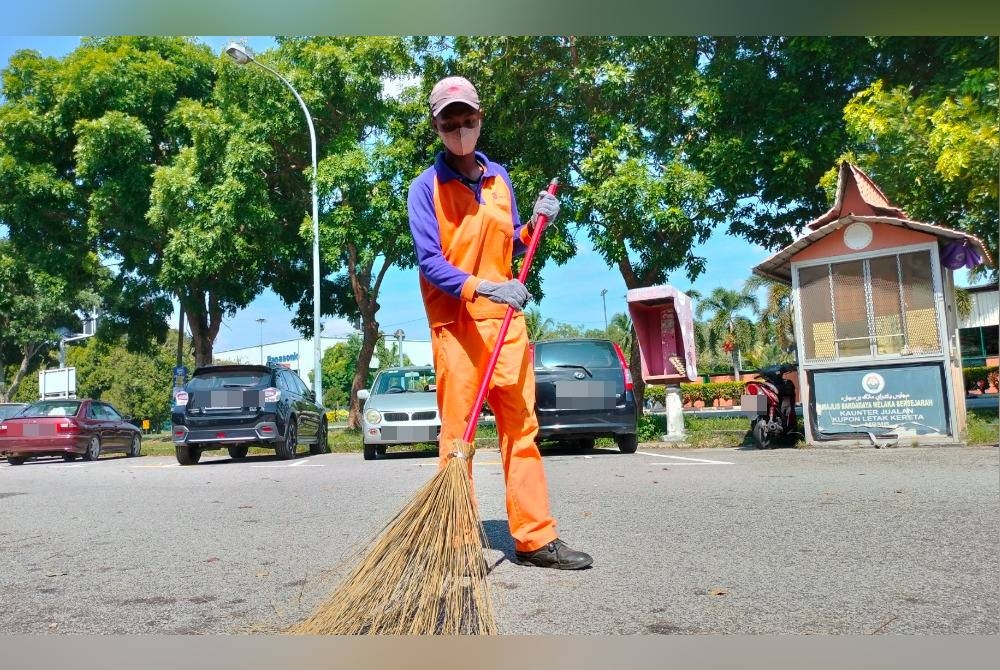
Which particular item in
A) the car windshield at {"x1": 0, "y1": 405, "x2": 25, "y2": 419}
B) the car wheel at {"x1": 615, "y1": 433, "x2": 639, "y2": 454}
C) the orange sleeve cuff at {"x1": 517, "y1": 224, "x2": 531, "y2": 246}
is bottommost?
the car wheel at {"x1": 615, "y1": 433, "x2": 639, "y2": 454}

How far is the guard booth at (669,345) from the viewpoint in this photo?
10.3 meters

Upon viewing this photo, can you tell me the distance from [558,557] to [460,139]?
1746 millimetres

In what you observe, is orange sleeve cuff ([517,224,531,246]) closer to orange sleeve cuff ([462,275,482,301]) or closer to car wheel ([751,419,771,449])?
orange sleeve cuff ([462,275,482,301])

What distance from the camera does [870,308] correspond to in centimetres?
1057

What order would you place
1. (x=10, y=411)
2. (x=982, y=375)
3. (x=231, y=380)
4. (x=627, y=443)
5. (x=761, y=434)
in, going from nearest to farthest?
(x=10, y=411)
(x=231, y=380)
(x=627, y=443)
(x=761, y=434)
(x=982, y=375)

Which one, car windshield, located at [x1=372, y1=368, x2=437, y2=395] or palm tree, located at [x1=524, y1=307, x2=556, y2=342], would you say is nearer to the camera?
palm tree, located at [x1=524, y1=307, x2=556, y2=342]

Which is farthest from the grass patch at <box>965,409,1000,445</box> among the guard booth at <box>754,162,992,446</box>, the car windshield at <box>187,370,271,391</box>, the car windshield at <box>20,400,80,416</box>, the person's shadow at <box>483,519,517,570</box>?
the car windshield at <box>20,400,80,416</box>

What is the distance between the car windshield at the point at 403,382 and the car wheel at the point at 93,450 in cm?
340

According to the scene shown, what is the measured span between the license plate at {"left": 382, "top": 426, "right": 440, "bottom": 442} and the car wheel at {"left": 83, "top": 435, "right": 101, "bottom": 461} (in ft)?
11.1

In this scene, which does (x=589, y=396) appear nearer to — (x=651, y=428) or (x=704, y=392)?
(x=651, y=428)

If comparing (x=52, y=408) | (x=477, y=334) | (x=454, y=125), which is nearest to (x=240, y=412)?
(x=52, y=408)

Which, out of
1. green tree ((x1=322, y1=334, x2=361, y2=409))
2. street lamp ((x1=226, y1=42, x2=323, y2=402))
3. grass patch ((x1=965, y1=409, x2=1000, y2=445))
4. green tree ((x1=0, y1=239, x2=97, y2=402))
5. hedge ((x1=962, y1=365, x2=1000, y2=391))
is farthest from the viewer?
hedge ((x1=962, y1=365, x2=1000, y2=391))

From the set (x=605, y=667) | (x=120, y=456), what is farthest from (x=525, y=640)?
(x=120, y=456)

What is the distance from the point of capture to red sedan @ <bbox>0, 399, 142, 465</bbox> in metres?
8.66
